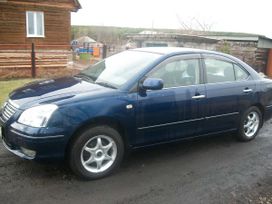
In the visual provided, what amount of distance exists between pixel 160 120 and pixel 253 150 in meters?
2.02

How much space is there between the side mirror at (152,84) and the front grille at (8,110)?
1656 millimetres

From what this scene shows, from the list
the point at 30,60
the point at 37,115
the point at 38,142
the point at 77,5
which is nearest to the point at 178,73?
the point at 37,115

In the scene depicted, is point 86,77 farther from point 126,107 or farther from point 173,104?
point 173,104

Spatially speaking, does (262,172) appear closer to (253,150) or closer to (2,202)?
(253,150)

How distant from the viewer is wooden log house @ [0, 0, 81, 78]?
16.7m

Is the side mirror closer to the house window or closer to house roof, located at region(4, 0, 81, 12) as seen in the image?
house roof, located at region(4, 0, 81, 12)

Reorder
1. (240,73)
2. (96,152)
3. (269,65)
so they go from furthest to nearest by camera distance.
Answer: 1. (269,65)
2. (240,73)
3. (96,152)

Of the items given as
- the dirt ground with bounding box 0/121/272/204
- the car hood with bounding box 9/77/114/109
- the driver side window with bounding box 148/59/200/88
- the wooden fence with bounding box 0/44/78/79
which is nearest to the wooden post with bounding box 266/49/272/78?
the wooden fence with bounding box 0/44/78/79

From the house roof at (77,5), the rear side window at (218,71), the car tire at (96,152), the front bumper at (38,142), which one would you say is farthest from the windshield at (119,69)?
the house roof at (77,5)

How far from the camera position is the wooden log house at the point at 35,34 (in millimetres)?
16656

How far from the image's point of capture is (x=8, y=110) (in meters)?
4.24

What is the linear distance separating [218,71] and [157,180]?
86.3 inches

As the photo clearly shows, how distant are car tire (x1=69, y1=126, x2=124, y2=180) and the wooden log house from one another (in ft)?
40.2

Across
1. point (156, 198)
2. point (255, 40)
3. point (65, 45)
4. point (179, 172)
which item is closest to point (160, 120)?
point (179, 172)
